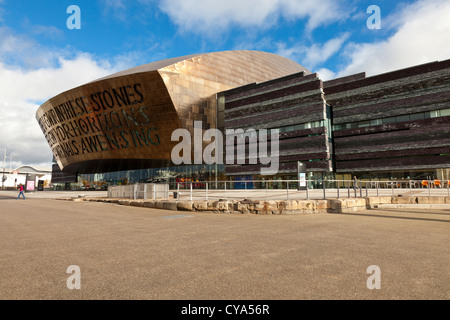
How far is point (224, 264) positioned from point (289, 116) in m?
46.8

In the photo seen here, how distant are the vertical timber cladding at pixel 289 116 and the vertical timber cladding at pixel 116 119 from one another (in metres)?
15.2

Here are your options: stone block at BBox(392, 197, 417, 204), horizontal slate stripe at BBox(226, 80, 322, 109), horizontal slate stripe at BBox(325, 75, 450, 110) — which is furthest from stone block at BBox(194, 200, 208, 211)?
horizontal slate stripe at BBox(325, 75, 450, 110)

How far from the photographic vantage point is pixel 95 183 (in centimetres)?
7100

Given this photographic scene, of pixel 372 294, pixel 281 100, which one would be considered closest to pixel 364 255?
pixel 372 294

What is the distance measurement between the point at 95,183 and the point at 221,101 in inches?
1665

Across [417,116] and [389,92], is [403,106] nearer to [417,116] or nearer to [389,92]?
[417,116]

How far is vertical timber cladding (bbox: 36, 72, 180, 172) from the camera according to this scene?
41.5m

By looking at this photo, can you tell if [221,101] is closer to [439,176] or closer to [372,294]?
[439,176]

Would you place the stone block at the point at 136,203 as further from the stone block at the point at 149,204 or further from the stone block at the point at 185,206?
the stone block at the point at 185,206

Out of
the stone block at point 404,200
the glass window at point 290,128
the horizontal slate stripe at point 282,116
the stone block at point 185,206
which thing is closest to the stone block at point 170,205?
the stone block at point 185,206

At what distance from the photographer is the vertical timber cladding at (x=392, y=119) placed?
125 ft

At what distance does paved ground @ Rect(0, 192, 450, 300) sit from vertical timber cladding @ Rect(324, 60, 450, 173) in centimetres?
4004
